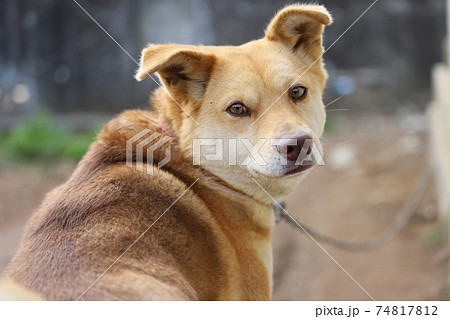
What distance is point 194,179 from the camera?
2.03 metres

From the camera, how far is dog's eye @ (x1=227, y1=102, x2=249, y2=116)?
6.52 ft

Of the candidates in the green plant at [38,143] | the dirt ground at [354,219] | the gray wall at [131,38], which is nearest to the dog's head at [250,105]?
the dirt ground at [354,219]

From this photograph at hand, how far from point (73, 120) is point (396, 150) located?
3419mm

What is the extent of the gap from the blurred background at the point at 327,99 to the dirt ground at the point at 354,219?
14 mm

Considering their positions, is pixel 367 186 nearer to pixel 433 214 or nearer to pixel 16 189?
pixel 433 214

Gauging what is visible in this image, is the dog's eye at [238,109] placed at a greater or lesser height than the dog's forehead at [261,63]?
lesser

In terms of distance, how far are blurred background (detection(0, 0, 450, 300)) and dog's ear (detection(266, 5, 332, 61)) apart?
6.75ft

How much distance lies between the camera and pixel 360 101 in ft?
21.7

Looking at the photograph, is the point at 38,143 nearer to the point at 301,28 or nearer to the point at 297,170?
the point at 301,28

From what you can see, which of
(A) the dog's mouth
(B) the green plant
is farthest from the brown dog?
(B) the green plant

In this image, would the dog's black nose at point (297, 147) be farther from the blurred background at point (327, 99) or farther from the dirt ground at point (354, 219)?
the blurred background at point (327, 99)

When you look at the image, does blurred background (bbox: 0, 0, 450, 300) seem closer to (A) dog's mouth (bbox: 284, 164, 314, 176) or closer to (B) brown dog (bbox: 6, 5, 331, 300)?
(B) brown dog (bbox: 6, 5, 331, 300)

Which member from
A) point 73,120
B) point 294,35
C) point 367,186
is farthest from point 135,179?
point 73,120

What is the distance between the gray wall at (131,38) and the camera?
18.4ft
